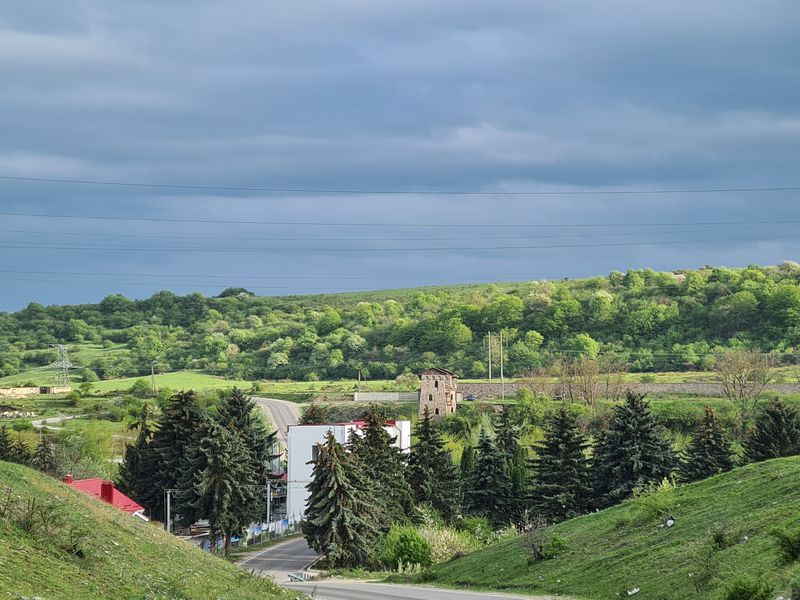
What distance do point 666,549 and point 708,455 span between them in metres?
27.4

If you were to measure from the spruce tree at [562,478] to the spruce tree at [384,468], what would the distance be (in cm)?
795

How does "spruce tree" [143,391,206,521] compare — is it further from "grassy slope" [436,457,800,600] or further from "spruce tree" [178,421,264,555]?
"grassy slope" [436,457,800,600]

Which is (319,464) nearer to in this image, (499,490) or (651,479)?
(499,490)

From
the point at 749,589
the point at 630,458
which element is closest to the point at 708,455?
the point at 630,458

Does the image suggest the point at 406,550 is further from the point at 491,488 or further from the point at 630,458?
the point at 491,488

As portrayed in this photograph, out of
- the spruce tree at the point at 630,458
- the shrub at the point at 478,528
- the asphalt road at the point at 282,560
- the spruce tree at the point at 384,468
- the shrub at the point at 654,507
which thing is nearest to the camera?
the shrub at the point at 654,507

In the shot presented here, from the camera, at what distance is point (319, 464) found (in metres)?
61.0

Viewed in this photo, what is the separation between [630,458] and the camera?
59.8m

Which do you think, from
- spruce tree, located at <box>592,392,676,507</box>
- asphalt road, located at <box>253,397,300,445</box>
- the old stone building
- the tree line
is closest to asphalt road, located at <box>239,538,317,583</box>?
the tree line

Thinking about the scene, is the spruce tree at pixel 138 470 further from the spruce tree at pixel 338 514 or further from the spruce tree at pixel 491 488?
the spruce tree at pixel 491 488

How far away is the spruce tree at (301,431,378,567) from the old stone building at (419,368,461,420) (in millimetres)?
48326

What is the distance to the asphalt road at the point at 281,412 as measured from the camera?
10967 cm

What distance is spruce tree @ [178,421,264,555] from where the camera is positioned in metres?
65.2

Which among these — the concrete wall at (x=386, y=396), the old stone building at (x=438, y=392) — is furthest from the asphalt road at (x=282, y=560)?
the concrete wall at (x=386, y=396)
